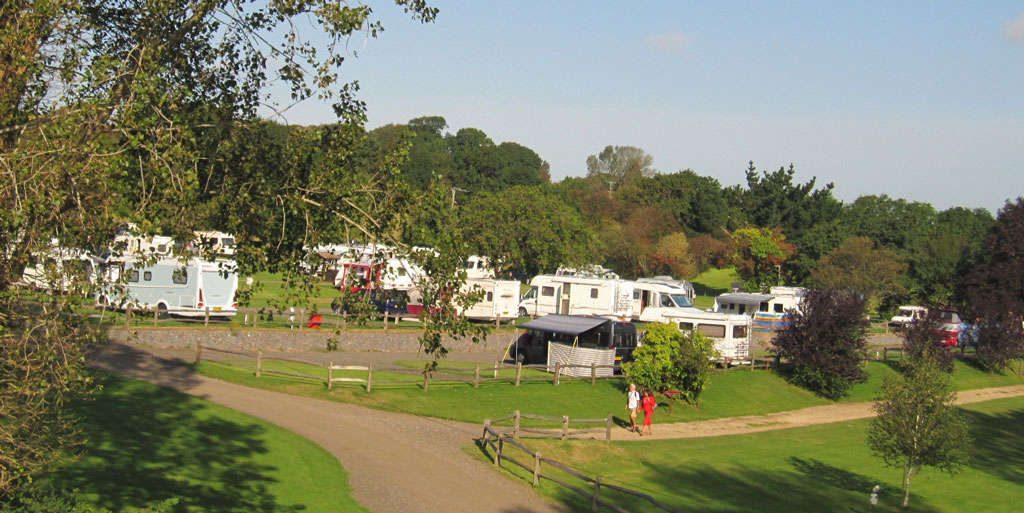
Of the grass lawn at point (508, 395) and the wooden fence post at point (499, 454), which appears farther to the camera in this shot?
the grass lawn at point (508, 395)

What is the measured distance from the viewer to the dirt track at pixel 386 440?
18516 mm

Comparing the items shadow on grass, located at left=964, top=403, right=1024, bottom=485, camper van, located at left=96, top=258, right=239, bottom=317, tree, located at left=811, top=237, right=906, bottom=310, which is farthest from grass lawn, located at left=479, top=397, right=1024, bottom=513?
tree, located at left=811, top=237, right=906, bottom=310

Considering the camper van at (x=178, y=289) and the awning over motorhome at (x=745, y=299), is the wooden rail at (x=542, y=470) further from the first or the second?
the awning over motorhome at (x=745, y=299)

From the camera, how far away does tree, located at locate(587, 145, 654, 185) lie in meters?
174

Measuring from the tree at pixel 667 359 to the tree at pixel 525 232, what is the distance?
25563mm

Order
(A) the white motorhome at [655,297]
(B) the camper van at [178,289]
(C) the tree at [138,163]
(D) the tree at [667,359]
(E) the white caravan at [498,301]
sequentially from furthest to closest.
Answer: (A) the white motorhome at [655,297], (E) the white caravan at [498,301], (B) the camper van at [178,289], (D) the tree at [667,359], (C) the tree at [138,163]

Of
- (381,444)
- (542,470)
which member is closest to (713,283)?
(542,470)

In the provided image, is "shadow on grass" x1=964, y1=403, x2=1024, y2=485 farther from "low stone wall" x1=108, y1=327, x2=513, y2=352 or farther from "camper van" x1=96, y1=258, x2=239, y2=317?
"camper van" x1=96, y1=258, x2=239, y2=317

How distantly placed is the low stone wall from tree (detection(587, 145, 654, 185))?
133 metres

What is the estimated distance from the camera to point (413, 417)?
26.1 metres

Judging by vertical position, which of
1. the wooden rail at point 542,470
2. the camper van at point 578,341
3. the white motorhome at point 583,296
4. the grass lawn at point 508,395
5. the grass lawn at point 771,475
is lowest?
the grass lawn at point 771,475

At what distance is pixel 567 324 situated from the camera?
34.9 m

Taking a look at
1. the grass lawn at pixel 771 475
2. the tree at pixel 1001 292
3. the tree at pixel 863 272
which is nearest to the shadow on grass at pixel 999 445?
the grass lawn at pixel 771 475

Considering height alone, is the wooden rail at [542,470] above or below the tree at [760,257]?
below
